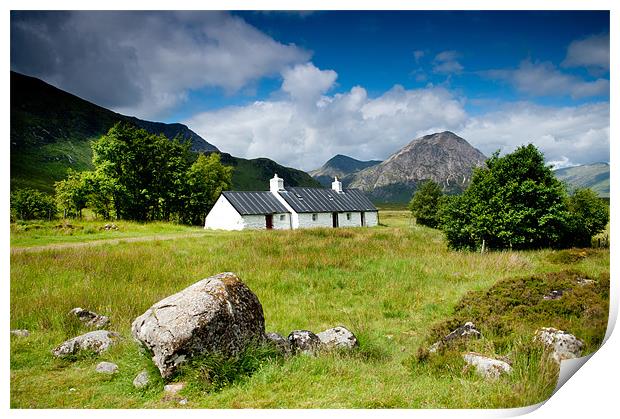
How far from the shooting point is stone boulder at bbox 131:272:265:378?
5.12 meters

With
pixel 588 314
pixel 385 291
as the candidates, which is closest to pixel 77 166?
pixel 385 291

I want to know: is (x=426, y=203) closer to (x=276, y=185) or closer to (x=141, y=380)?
(x=276, y=185)

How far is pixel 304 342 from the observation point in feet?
21.6

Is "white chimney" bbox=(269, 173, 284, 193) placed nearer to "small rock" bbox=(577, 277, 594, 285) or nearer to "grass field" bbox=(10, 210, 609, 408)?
"grass field" bbox=(10, 210, 609, 408)

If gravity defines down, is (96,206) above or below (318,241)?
above

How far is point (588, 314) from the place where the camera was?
292 inches

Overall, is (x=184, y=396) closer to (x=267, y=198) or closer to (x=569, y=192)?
(x=569, y=192)

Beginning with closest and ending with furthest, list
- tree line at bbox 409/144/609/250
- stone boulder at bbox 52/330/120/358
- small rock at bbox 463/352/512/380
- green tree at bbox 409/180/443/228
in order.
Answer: small rock at bbox 463/352/512/380 → stone boulder at bbox 52/330/120/358 → tree line at bbox 409/144/609/250 → green tree at bbox 409/180/443/228

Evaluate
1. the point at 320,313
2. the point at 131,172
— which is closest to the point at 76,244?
the point at 131,172

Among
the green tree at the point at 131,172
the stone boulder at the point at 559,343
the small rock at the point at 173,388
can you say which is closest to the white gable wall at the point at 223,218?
the green tree at the point at 131,172

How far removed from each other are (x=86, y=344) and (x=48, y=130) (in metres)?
4.54

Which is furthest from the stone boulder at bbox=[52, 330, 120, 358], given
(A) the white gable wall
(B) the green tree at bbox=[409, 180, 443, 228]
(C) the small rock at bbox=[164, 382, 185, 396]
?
(B) the green tree at bbox=[409, 180, 443, 228]

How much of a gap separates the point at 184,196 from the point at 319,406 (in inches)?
765

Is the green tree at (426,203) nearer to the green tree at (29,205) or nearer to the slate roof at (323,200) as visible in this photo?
the slate roof at (323,200)
